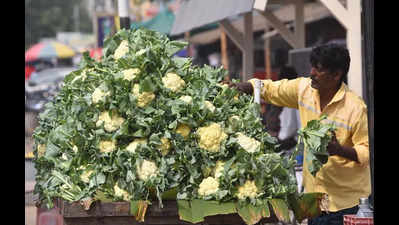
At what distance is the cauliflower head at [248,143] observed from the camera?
418cm

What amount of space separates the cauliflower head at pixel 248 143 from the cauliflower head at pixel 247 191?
202mm

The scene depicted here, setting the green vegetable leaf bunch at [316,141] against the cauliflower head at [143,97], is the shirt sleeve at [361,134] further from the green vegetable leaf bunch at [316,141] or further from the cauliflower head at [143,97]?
the cauliflower head at [143,97]

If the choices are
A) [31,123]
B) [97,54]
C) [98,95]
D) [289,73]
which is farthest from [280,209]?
[97,54]

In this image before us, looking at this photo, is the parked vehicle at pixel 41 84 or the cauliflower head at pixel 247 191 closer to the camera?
the cauliflower head at pixel 247 191

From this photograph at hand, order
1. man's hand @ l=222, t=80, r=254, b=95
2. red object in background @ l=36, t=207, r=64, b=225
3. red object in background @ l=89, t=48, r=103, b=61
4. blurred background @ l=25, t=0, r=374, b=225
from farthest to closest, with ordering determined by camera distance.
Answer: blurred background @ l=25, t=0, r=374, b=225
red object in background @ l=36, t=207, r=64, b=225
red object in background @ l=89, t=48, r=103, b=61
man's hand @ l=222, t=80, r=254, b=95

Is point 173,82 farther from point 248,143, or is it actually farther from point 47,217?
point 47,217

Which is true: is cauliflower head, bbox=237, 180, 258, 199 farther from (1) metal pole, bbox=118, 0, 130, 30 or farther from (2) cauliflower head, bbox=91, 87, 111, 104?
(1) metal pole, bbox=118, 0, 130, 30

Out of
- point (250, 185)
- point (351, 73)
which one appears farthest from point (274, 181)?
point (351, 73)

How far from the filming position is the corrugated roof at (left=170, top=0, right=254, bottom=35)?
23.1 feet

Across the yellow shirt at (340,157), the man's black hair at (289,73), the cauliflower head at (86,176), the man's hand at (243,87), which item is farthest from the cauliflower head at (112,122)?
the man's black hair at (289,73)

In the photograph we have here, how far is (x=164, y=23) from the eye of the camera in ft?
63.5

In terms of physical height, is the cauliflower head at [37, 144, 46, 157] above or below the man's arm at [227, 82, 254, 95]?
below

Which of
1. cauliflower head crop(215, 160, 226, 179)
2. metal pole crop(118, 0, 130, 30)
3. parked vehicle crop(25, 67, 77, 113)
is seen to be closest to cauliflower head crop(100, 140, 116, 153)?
cauliflower head crop(215, 160, 226, 179)
